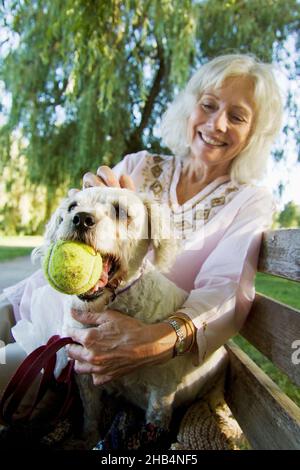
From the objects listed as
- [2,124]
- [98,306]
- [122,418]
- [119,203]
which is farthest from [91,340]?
[2,124]

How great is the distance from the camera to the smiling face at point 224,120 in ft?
6.82

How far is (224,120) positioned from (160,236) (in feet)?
2.31

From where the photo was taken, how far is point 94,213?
1.49 meters

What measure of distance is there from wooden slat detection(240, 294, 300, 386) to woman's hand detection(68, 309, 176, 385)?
14.1 inches

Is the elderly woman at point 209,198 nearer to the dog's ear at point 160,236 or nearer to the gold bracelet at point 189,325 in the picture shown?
the gold bracelet at point 189,325

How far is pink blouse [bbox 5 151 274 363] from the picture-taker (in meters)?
1.71

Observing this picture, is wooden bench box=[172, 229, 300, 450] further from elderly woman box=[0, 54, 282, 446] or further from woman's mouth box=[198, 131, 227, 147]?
woman's mouth box=[198, 131, 227, 147]

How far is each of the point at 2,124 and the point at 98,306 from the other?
812 centimetres

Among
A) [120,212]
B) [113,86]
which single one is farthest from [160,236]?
[113,86]

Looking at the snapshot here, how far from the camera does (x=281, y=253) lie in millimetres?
1504

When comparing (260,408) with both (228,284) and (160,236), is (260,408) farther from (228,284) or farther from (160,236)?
(160,236)

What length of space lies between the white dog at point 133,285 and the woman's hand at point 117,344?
0.08m

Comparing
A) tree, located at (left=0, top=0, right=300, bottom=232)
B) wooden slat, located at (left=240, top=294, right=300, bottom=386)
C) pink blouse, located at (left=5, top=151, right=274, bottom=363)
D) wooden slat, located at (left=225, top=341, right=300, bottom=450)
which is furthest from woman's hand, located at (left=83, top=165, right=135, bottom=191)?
tree, located at (left=0, top=0, right=300, bottom=232)
